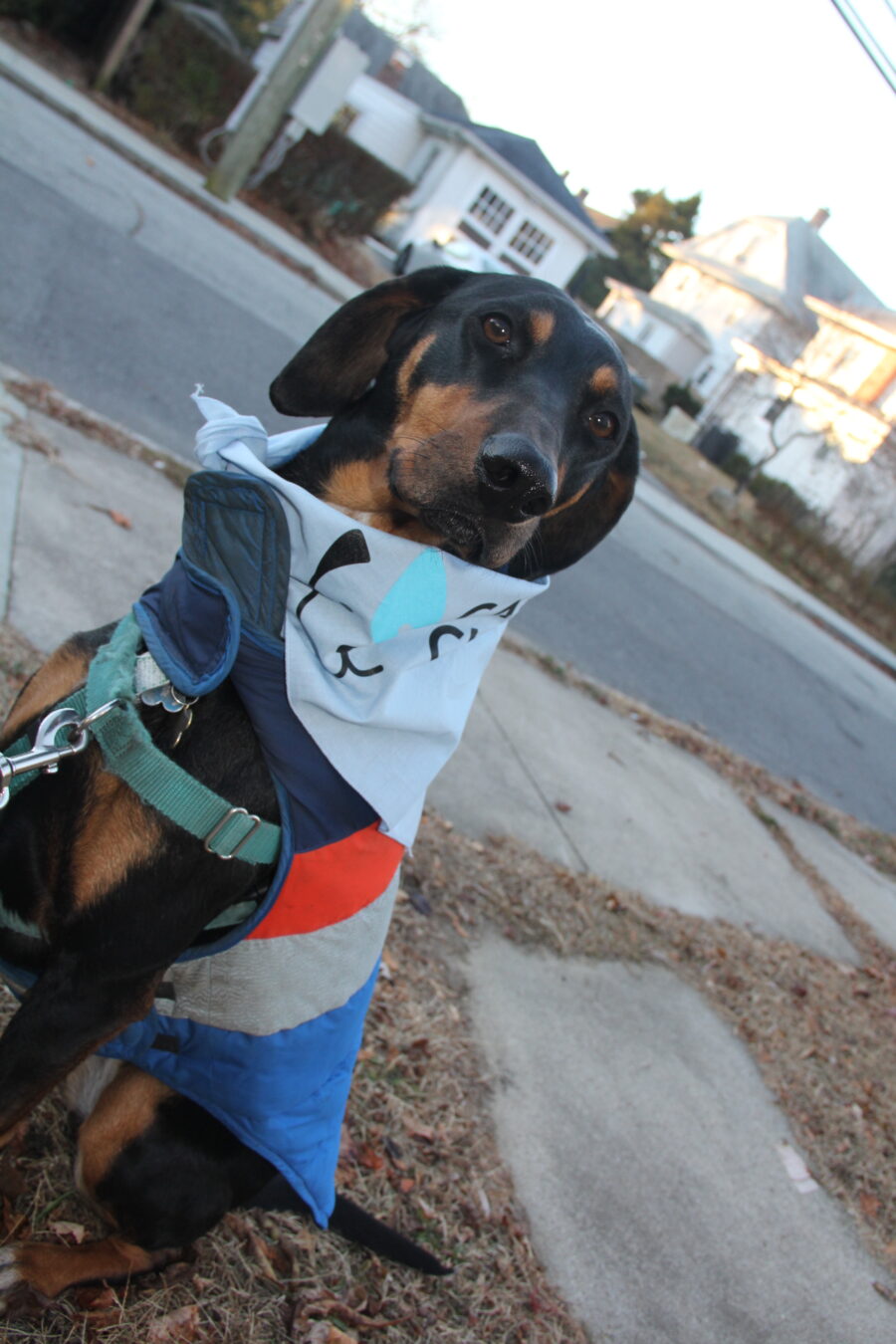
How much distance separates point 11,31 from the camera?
16.9 m

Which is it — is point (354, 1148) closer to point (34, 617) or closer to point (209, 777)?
point (209, 777)

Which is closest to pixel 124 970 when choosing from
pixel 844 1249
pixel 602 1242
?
pixel 602 1242

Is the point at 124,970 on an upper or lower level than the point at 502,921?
upper

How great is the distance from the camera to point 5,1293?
189 cm

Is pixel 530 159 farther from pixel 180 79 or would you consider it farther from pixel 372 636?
pixel 372 636

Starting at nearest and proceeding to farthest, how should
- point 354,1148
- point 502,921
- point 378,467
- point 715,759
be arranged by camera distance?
1. point 378,467
2. point 354,1148
3. point 502,921
4. point 715,759

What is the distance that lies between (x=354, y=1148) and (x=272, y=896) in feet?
3.92

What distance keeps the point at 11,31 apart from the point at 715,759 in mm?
18472

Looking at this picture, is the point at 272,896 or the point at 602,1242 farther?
the point at 602,1242

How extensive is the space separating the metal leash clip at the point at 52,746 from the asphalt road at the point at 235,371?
4.44 meters

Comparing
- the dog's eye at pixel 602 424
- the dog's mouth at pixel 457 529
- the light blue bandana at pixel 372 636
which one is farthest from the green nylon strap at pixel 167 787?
the dog's eye at pixel 602 424

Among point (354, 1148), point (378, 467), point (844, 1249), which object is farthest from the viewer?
point (844, 1249)

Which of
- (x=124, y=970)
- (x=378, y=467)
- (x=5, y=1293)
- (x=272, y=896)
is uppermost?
(x=378, y=467)

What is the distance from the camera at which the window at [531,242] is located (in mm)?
31344
